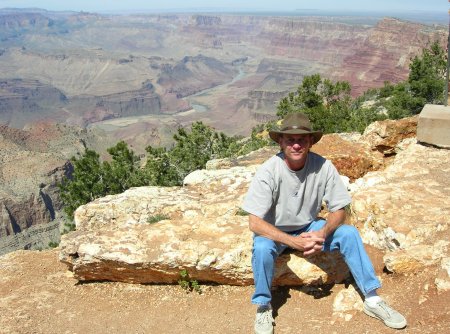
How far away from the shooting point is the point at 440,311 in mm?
4613

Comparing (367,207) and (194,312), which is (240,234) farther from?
(367,207)

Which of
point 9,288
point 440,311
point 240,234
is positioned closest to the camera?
point 440,311

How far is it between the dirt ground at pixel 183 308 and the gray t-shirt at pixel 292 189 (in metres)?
1.33

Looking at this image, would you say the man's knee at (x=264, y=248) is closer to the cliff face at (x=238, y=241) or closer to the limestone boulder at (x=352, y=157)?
the cliff face at (x=238, y=241)

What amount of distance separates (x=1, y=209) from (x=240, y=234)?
258 feet

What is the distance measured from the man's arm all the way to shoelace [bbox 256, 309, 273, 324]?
94 centimetres

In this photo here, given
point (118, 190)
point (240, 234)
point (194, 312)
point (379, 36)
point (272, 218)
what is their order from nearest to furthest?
point (272, 218), point (194, 312), point (240, 234), point (118, 190), point (379, 36)

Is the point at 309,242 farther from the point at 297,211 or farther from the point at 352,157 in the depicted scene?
the point at 352,157

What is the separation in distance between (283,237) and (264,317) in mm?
1050

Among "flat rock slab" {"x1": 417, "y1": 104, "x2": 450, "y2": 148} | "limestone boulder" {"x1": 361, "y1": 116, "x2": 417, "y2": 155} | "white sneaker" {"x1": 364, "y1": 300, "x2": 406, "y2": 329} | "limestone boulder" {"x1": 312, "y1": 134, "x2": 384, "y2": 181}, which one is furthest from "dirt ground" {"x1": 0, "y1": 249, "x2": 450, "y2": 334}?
"limestone boulder" {"x1": 361, "y1": 116, "x2": 417, "y2": 155}

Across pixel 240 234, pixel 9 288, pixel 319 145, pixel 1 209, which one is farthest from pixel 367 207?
pixel 1 209

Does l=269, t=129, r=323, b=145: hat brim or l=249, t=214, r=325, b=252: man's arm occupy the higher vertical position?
l=269, t=129, r=323, b=145: hat brim

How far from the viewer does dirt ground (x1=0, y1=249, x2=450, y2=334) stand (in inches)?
190

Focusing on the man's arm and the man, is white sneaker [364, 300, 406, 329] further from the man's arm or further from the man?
the man's arm
